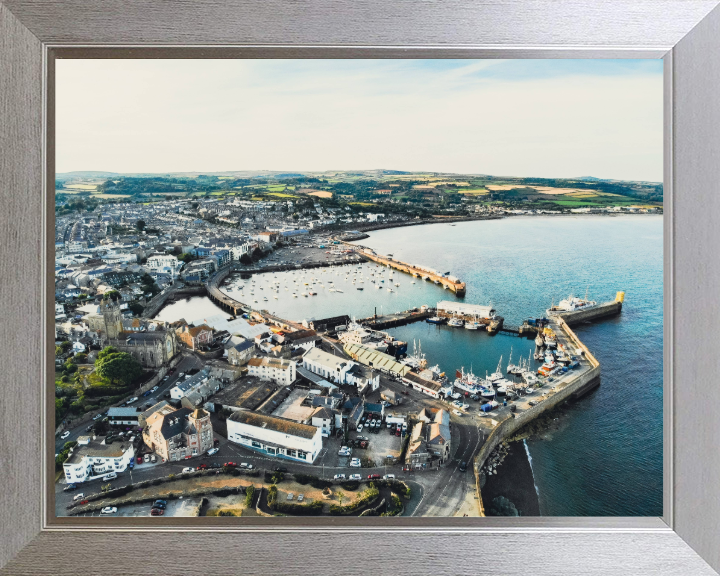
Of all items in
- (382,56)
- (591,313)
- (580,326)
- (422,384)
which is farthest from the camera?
(591,313)

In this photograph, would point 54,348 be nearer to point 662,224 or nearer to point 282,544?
point 282,544

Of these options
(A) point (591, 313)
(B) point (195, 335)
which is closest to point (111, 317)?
(B) point (195, 335)

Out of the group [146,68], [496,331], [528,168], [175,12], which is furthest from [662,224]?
[146,68]

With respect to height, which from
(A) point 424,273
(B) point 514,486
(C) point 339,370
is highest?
(A) point 424,273

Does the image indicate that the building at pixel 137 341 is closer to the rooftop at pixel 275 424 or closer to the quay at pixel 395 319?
the rooftop at pixel 275 424

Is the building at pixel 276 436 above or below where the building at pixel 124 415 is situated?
below

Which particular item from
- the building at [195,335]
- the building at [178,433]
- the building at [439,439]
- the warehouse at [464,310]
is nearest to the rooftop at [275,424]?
the building at [178,433]

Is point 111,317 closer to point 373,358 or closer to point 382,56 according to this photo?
point 373,358

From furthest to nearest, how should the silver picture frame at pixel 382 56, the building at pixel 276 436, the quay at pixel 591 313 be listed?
the quay at pixel 591 313, the building at pixel 276 436, the silver picture frame at pixel 382 56

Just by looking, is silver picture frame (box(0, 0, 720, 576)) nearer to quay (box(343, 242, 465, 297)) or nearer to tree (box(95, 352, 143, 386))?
tree (box(95, 352, 143, 386))
